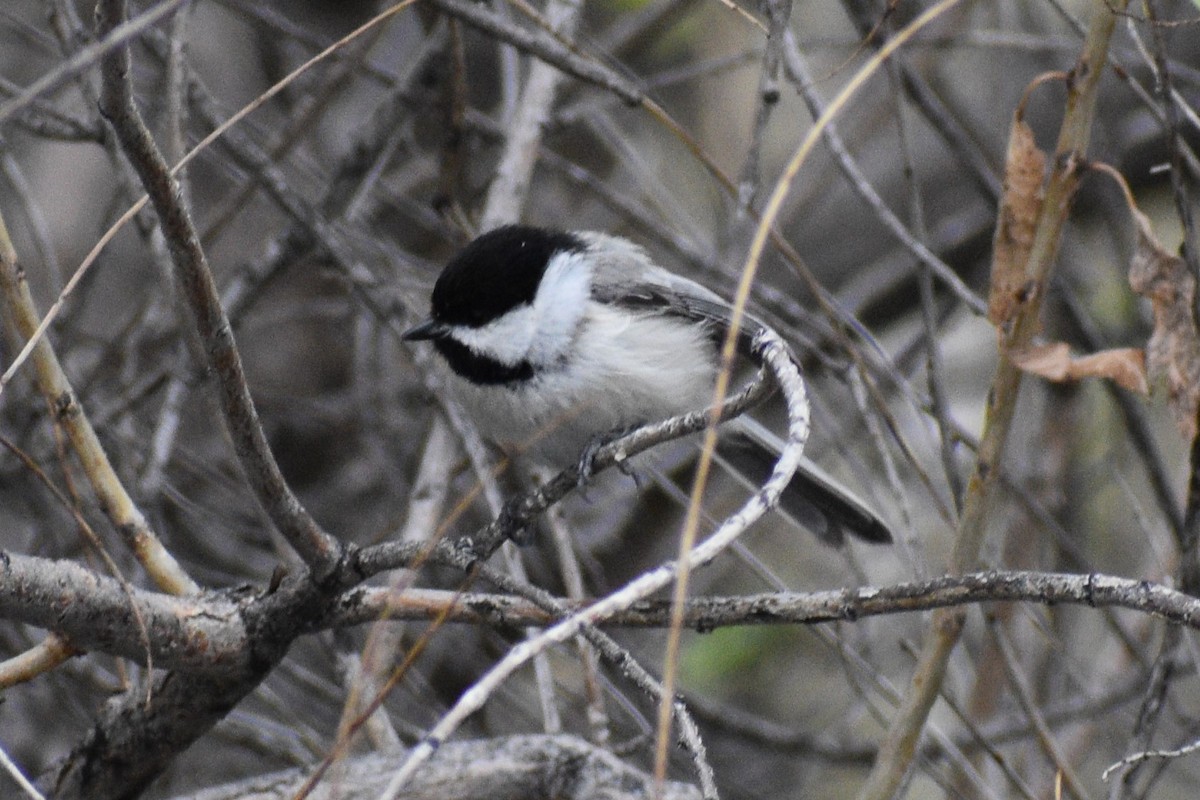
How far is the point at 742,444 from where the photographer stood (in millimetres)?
3584

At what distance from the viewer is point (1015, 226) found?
8.00 feet

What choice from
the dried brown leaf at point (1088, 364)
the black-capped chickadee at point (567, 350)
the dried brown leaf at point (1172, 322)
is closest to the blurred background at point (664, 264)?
the black-capped chickadee at point (567, 350)

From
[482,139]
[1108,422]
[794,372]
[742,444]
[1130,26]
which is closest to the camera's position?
[794,372]

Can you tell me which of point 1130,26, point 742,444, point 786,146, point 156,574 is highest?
point 786,146

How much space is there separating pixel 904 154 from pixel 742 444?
107cm

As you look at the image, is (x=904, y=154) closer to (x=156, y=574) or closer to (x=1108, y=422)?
(x=156, y=574)

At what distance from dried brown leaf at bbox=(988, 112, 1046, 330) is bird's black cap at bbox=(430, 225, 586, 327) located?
113 centimetres

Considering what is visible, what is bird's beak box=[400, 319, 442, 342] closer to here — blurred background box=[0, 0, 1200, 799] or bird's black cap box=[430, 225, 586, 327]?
bird's black cap box=[430, 225, 586, 327]

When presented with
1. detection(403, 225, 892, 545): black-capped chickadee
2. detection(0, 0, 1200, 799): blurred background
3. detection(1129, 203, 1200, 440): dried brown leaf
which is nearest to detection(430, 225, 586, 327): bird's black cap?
detection(403, 225, 892, 545): black-capped chickadee

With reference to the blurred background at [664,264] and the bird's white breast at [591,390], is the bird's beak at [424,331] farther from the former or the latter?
the blurred background at [664,264]

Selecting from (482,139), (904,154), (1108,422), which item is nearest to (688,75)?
(482,139)

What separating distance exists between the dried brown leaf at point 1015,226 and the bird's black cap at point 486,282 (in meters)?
1.13

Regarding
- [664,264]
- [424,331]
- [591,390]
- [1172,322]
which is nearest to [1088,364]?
[1172,322]

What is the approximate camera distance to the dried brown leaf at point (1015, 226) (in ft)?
7.95
